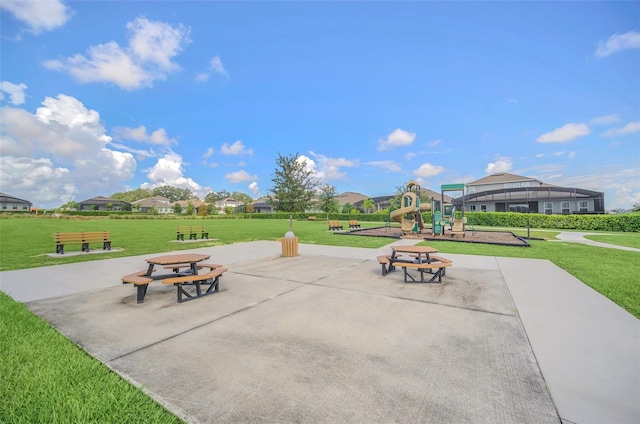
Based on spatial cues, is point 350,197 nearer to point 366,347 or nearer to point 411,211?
point 411,211

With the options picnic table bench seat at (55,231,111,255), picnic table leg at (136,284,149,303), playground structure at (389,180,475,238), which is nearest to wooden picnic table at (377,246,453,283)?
picnic table leg at (136,284,149,303)

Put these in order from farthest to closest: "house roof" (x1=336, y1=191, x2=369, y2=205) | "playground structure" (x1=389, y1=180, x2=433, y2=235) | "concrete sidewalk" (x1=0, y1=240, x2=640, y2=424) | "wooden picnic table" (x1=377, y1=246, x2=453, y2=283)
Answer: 1. "house roof" (x1=336, y1=191, x2=369, y2=205)
2. "playground structure" (x1=389, y1=180, x2=433, y2=235)
3. "wooden picnic table" (x1=377, y1=246, x2=453, y2=283)
4. "concrete sidewalk" (x1=0, y1=240, x2=640, y2=424)

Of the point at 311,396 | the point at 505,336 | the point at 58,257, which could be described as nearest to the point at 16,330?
the point at 311,396

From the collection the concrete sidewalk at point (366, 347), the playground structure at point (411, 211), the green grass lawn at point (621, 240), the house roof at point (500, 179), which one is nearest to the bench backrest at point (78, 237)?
the concrete sidewalk at point (366, 347)

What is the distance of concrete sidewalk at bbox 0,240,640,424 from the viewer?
2.65 meters

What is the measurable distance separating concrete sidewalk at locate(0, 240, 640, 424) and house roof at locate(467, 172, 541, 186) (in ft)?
175

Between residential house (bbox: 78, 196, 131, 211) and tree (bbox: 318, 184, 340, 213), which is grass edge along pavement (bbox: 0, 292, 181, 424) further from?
residential house (bbox: 78, 196, 131, 211)

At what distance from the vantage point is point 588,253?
1171 centimetres

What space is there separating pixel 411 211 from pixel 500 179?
4442cm

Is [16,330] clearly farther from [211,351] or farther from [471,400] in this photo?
[471,400]

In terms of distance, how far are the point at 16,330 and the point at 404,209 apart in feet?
60.2

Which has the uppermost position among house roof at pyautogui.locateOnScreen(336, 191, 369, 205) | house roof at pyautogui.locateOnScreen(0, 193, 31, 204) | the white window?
house roof at pyautogui.locateOnScreen(0, 193, 31, 204)

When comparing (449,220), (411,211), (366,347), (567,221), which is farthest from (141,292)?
(567,221)

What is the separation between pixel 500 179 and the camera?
176ft
